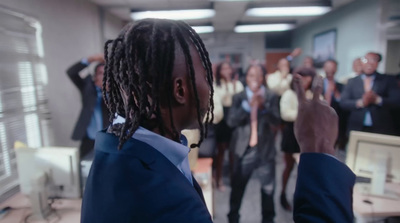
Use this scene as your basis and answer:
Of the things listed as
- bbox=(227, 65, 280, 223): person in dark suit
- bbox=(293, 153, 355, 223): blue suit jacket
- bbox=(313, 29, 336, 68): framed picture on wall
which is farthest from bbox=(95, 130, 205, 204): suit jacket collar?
bbox=(313, 29, 336, 68): framed picture on wall

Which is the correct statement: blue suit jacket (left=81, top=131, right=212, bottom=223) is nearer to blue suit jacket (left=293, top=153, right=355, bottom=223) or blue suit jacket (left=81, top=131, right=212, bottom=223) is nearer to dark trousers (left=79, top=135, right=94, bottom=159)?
blue suit jacket (left=293, top=153, right=355, bottom=223)

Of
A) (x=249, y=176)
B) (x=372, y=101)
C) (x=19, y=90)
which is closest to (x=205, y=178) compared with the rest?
(x=249, y=176)

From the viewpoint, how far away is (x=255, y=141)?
2.30m

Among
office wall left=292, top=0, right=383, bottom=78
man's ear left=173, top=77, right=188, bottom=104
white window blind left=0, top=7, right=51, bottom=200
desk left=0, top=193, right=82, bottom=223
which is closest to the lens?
man's ear left=173, top=77, right=188, bottom=104

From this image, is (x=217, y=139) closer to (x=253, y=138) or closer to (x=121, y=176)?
(x=253, y=138)

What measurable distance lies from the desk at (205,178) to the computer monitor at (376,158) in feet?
3.00

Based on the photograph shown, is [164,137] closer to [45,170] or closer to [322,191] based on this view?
[322,191]

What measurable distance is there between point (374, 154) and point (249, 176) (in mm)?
955

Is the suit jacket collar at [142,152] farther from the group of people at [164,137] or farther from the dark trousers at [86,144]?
the dark trousers at [86,144]

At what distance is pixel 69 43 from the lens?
10.6 ft

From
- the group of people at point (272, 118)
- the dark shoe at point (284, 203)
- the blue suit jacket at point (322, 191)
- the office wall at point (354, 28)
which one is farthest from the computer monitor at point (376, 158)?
the office wall at point (354, 28)

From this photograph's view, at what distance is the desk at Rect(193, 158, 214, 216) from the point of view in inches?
67.5

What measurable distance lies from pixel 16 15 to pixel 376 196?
3.14m

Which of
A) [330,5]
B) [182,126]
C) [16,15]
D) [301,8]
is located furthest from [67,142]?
[330,5]
